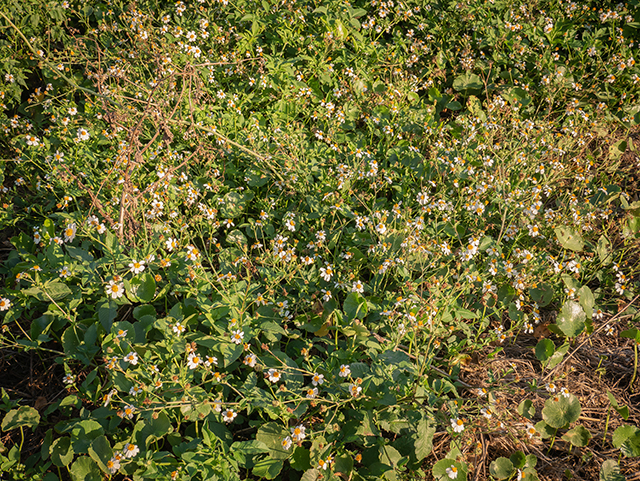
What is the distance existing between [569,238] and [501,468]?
1.65 meters

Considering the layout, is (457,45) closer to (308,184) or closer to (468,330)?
(308,184)

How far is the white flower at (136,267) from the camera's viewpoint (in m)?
2.30

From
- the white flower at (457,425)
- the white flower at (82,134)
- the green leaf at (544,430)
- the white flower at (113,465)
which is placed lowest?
the white flower at (113,465)

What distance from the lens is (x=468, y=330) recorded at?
2420 mm

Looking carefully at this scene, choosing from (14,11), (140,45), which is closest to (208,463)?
(140,45)

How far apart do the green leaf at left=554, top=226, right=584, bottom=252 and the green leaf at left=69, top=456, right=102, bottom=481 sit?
2991 mm

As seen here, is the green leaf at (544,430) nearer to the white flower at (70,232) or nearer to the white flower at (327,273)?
the white flower at (327,273)

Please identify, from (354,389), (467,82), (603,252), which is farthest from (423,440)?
(467,82)

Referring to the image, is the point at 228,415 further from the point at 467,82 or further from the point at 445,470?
the point at 467,82

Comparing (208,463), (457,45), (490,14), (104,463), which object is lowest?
(104,463)

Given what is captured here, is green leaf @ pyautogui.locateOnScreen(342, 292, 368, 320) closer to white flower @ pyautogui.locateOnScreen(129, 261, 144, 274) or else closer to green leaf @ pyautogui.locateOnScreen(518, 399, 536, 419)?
green leaf @ pyautogui.locateOnScreen(518, 399, 536, 419)

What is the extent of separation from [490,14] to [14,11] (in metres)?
4.52

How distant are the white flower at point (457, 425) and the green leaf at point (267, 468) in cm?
79

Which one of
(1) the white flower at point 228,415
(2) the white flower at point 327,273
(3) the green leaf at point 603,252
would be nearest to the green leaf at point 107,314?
(1) the white flower at point 228,415
